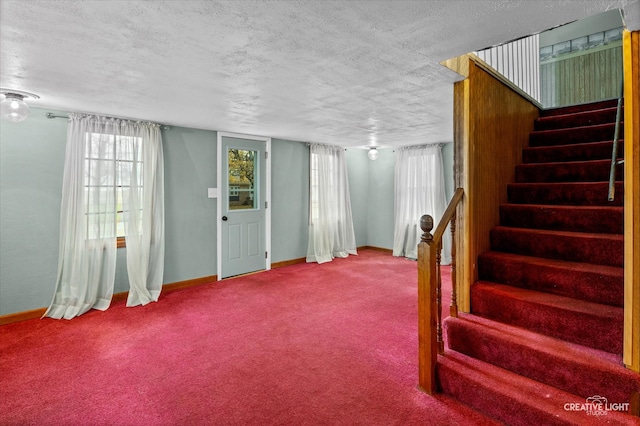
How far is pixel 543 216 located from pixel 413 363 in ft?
5.44

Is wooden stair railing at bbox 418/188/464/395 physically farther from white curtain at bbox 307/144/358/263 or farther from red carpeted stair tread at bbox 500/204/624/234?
white curtain at bbox 307/144/358/263

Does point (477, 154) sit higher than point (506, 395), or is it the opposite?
point (477, 154)

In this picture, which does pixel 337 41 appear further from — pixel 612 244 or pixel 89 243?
pixel 89 243

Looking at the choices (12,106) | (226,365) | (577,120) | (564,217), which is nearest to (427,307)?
(564,217)

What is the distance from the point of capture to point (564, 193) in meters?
2.81

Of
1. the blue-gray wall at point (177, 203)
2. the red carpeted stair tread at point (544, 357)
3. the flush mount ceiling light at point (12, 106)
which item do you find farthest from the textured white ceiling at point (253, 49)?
the red carpeted stair tread at point (544, 357)

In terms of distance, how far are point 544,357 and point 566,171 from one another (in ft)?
6.15

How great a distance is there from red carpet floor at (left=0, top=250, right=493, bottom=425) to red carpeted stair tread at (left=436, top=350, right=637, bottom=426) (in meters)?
0.10

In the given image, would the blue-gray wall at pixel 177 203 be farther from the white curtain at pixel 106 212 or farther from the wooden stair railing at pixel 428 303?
the wooden stair railing at pixel 428 303

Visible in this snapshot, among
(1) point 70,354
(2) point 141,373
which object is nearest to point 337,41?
(2) point 141,373

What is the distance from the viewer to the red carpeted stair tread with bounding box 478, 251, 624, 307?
2080 mm

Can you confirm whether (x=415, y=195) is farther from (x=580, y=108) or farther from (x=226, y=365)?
(x=226, y=365)

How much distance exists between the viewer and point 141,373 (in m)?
2.49

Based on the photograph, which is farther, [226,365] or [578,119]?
[578,119]
